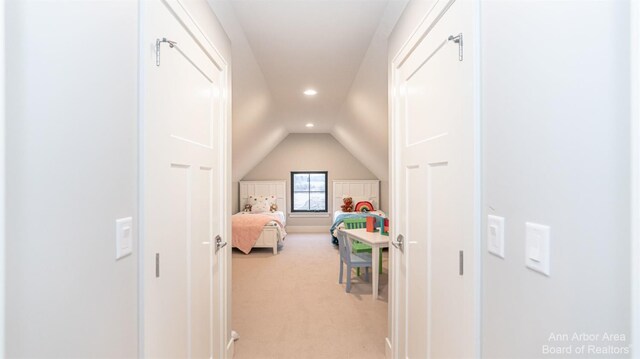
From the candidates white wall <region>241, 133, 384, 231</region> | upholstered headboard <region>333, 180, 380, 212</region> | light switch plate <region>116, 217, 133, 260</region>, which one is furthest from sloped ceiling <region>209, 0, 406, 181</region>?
white wall <region>241, 133, 384, 231</region>

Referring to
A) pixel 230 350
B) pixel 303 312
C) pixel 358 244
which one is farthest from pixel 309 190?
pixel 230 350

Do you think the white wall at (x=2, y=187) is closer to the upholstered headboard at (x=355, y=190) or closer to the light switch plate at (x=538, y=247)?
the light switch plate at (x=538, y=247)

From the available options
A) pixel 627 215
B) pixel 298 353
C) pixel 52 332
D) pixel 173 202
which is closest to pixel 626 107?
pixel 627 215

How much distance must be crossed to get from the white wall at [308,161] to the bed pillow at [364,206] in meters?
0.81

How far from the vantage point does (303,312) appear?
9.35 feet

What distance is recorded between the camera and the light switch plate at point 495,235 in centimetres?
88

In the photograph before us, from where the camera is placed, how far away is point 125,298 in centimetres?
96

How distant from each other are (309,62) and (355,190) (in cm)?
478

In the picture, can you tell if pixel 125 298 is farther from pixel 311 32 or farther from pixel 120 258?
pixel 311 32

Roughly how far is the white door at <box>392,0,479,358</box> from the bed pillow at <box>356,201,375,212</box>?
4.95 m

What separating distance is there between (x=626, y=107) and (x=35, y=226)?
3.89ft

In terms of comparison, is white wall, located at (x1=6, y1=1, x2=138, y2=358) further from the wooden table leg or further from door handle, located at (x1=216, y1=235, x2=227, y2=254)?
the wooden table leg

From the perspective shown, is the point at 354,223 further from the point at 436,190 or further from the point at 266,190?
the point at 266,190

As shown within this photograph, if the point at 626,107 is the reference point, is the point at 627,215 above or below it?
below
